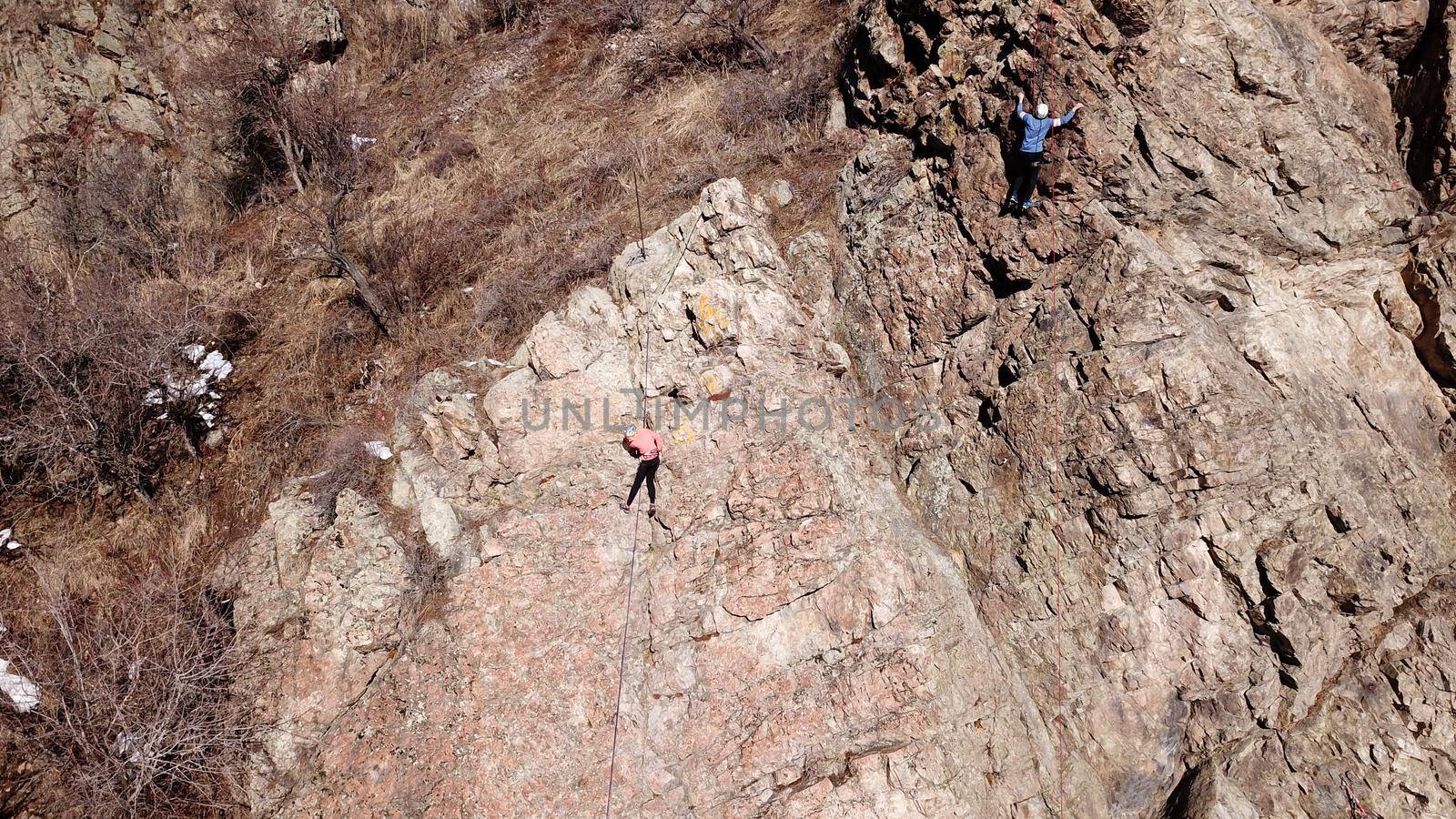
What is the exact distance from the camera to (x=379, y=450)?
8.62 m

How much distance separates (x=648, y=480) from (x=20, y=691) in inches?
285

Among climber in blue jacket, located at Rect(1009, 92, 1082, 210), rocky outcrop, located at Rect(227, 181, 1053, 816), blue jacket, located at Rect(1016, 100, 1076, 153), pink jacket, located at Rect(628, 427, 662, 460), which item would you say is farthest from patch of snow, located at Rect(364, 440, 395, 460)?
blue jacket, located at Rect(1016, 100, 1076, 153)

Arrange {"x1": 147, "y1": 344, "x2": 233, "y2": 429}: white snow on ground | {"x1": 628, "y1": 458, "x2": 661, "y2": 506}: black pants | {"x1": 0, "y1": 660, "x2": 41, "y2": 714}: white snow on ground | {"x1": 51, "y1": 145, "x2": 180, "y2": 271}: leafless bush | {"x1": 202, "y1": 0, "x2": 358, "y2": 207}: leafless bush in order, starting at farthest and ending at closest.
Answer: {"x1": 202, "y1": 0, "x2": 358, "y2": 207}: leafless bush < {"x1": 51, "y1": 145, "x2": 180, "y2": 271}: leafless bush < {"x1": 147, "y1": 344, "x2": 233, "y2": 429}: white snow on ground < {"x1": 628, "y1": 458, "x2": 661, "y2": 506}: black pants < {"x1": 0, "y1": 660, "x2": 41, "y2": 714}: white snow on ground

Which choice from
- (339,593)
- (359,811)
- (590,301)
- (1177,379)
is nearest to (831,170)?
(590,301)

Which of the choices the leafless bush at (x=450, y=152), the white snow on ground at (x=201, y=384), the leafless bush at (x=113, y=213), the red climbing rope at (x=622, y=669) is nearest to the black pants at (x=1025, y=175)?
the red climbing rope at (x=622, y=669)

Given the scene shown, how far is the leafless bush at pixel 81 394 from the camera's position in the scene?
852cm

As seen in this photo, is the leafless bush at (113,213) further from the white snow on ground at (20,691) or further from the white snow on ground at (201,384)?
the white snow on ground at (20,691)

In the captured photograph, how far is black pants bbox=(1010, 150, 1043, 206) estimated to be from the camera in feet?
24.9

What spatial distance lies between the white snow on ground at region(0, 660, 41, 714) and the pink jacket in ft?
23.1

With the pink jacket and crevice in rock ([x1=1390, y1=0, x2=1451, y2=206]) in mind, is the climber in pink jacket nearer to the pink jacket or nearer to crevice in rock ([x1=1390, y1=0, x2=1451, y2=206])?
the pink jacket

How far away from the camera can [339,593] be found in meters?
7.66

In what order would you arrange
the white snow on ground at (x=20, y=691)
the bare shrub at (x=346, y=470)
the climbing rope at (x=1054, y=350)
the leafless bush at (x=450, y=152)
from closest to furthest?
the white snow on ground at (x=20, y=691) < the climbing rope at (x=1054, y=350) < the bare shrub at (x=346, y=470) < the leafless bush at (x=450, y=152)

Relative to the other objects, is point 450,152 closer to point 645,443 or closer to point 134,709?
point 645,443

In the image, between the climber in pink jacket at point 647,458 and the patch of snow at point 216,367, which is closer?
the climber in pink jacket at point 647,458
